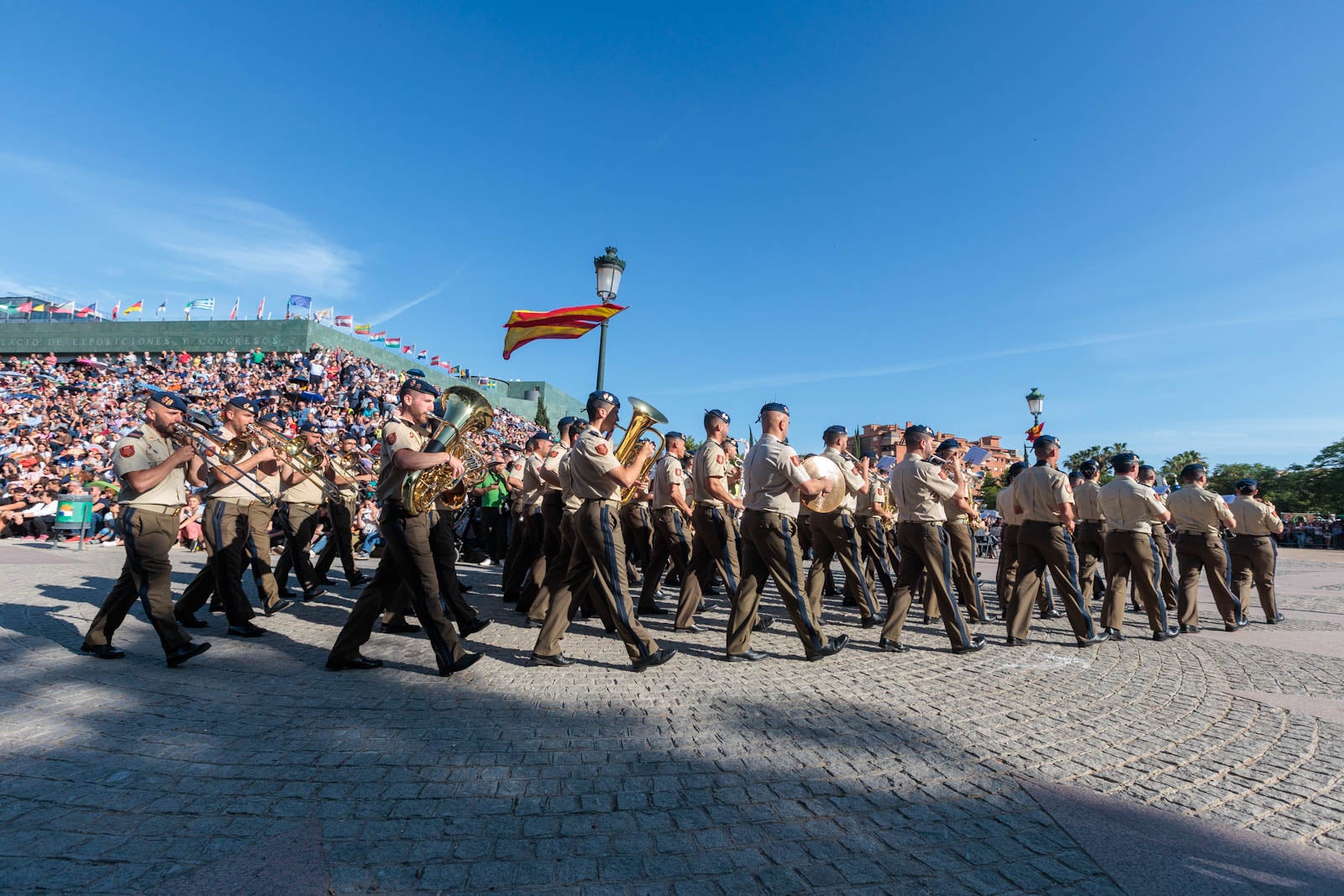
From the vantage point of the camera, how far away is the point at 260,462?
6809mm

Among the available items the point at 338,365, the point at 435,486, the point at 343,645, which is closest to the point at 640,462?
the point at 435,486

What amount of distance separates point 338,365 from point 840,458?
3937cm

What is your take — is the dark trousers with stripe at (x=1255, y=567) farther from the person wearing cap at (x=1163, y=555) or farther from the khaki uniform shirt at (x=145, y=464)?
the khaki uniform shirt at (x=145, y=464)

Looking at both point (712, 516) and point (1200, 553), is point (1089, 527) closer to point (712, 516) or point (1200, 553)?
point (1200, 553)

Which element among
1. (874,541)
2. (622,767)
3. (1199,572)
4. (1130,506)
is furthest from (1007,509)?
(622,767)

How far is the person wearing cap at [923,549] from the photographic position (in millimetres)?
6102

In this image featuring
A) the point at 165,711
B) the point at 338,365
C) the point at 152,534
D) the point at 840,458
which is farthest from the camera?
the point at 338,365

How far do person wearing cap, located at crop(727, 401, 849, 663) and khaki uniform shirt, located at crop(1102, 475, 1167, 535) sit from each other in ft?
12.7

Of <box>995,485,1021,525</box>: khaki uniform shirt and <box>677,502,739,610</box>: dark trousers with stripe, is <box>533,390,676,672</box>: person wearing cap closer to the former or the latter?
<box>677,502,739,610</box>: dark trousers with stripe

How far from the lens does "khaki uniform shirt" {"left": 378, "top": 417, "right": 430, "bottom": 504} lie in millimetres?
4746

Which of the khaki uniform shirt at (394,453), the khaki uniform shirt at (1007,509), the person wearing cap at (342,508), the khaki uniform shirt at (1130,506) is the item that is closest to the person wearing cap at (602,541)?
the khaki uniform shirt at (394,453)

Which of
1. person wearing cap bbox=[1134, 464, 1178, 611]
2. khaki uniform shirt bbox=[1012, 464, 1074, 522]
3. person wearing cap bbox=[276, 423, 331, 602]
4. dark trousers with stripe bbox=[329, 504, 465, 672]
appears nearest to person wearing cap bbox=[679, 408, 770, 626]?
dark trousers with stripe bbox=[329, 504, 465, 672]

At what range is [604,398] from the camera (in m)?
5.36

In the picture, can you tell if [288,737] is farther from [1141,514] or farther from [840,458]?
[1141,514]
